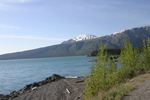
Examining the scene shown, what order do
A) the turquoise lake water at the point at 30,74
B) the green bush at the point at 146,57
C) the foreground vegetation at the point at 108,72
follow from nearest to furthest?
the foreground vegetation at the point at 108,72 < the green bush at the point at 146,57 < the turquoise lake water at the point at 30,74

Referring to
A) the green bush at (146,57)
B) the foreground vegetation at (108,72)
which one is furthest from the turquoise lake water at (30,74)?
the green bush at (146,57)

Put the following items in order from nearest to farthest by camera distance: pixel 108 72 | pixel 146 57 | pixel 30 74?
pixel 108 72 < pixel 146 57 < pixel 30 74

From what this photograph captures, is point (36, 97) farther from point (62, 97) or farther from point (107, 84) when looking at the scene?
point (107, 84)

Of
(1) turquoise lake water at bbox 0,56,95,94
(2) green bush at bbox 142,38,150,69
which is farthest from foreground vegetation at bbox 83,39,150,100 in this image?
(1) turquoise lake water at bbox 0,56,95,94

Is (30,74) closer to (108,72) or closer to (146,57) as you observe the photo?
(146,57)

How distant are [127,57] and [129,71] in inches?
76.5

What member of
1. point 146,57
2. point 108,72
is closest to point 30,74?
point 146,57

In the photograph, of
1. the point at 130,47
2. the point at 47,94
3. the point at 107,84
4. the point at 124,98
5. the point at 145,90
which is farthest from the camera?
the point at 47,94

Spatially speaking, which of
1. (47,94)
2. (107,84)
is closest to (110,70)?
(107,84)

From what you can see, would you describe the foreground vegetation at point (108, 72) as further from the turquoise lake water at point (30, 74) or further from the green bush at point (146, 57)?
the turquoise lake water at point (30, 74)

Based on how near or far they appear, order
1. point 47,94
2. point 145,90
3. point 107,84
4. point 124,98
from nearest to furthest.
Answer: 1. point 124,98
2. point 145,90
3. point 107,84
4. point 47,94

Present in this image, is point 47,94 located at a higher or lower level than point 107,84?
lower

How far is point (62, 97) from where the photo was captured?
78.4 feet

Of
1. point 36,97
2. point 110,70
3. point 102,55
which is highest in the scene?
point 102,55
